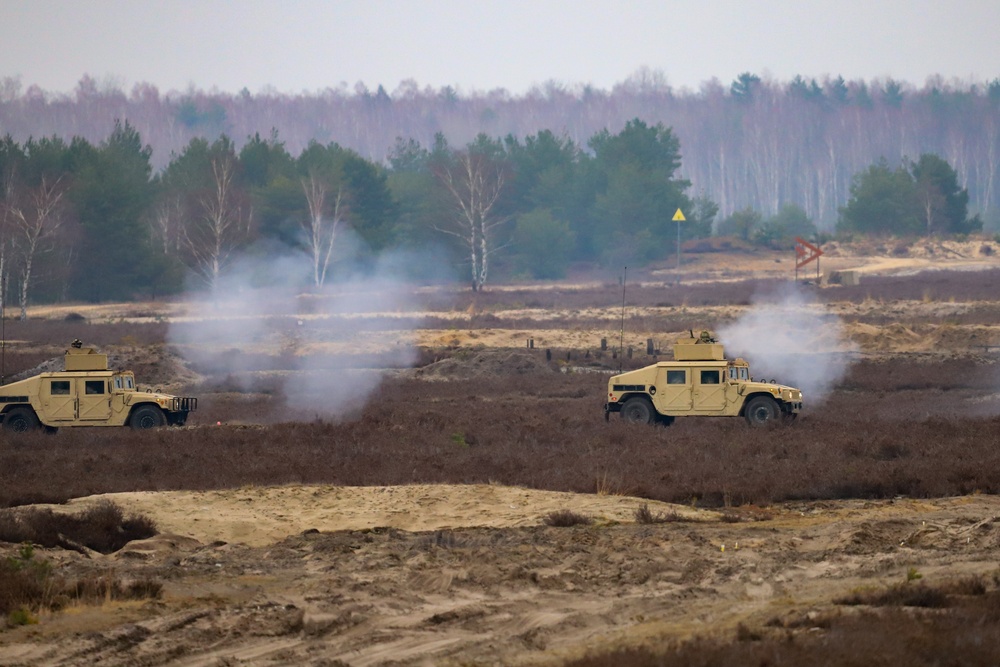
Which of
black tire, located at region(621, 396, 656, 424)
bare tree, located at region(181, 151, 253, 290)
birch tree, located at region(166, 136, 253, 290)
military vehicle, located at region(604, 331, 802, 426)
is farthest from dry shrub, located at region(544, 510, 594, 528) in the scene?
birch tree, located at region(166, 136, 253, 290)

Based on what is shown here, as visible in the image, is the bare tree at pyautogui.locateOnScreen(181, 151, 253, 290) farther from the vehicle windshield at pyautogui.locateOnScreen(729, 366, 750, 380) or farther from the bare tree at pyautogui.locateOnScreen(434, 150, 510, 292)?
the vehicle windshield at pyautogui.locateOnScreen(729, 366, 750, 380)

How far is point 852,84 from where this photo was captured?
18262 centimetres

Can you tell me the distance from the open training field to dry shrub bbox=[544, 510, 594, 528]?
10 cm

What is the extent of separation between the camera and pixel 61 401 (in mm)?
29016

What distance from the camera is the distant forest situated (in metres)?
149

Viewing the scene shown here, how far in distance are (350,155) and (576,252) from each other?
19.9 metres

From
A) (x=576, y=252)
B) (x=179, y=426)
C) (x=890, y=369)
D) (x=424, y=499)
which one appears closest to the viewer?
(x=424, y=499)

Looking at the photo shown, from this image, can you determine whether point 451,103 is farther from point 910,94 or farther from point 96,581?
point 96,581

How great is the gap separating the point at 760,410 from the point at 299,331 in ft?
86.2

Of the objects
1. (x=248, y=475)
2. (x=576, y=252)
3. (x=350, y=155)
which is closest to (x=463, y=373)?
(x=248, y=475)

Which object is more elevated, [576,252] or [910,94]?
[910,94]

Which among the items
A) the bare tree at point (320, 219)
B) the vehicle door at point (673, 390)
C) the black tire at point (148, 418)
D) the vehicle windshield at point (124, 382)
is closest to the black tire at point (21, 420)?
the vehicle windshield at point (124, 382)

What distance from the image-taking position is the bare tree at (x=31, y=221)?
62.5 meters

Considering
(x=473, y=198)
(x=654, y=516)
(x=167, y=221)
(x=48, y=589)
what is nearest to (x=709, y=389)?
(x=654, y=516)
